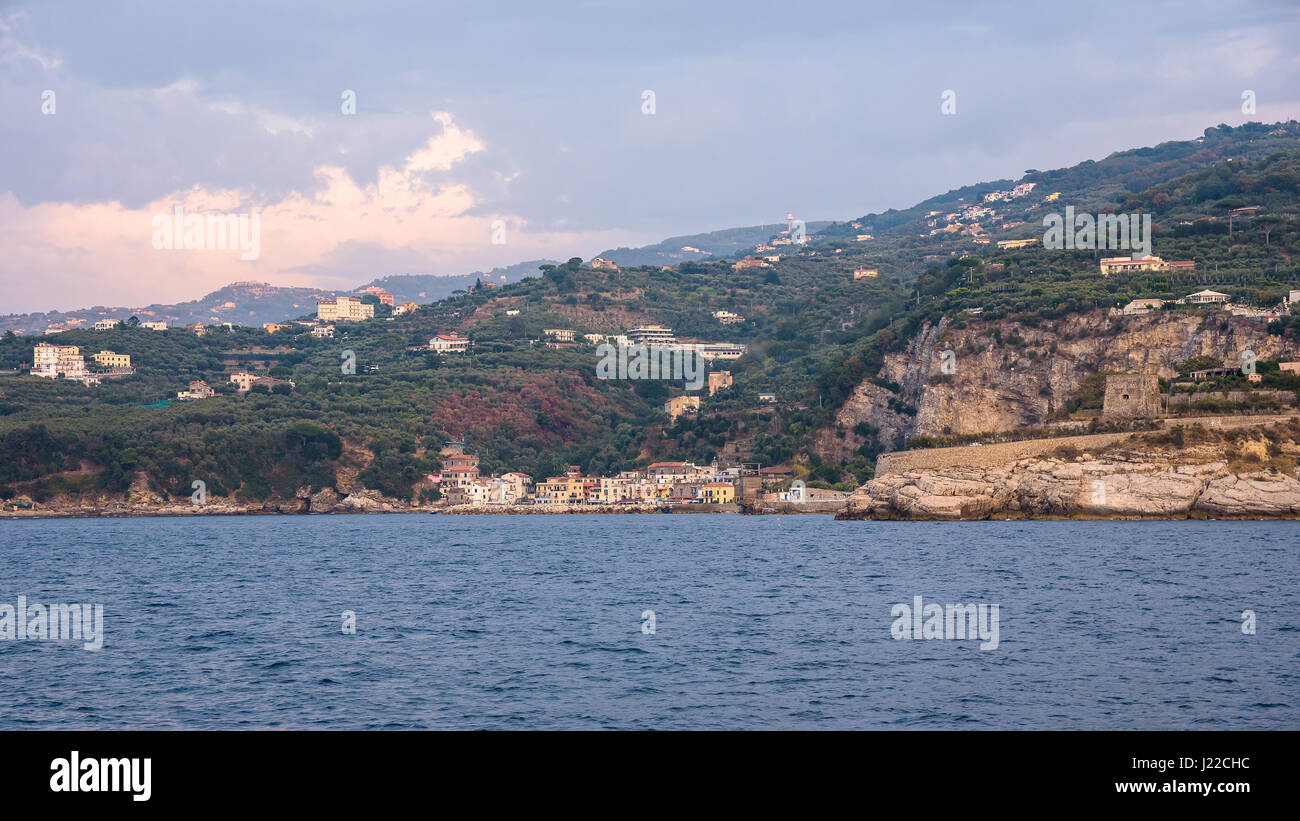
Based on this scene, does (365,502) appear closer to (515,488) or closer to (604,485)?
(515,488)

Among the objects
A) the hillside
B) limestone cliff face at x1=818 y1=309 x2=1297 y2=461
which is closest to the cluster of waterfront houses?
the hillside

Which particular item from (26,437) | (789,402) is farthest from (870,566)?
(26,437)

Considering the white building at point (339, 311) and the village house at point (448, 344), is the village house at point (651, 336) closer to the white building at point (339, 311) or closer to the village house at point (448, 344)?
the village house at point (448, 344)

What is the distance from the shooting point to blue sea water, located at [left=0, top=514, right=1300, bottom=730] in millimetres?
16594

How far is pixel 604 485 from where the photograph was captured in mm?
98438

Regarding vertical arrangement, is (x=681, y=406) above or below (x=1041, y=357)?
below

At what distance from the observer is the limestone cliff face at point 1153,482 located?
5409cm

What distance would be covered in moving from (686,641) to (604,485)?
75.2m

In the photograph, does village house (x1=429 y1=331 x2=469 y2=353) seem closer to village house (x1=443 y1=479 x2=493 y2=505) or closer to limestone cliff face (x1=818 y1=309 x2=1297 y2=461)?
village house (x1=443 y1=479 x2=493 y2=505)

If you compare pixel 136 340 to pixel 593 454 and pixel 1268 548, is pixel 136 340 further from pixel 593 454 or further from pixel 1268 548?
pixel 1268 548

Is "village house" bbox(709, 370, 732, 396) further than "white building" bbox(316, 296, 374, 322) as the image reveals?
No

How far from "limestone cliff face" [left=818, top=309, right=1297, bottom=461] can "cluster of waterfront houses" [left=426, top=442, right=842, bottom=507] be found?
1339cm

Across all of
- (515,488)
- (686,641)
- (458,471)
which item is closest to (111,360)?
(458,471)
